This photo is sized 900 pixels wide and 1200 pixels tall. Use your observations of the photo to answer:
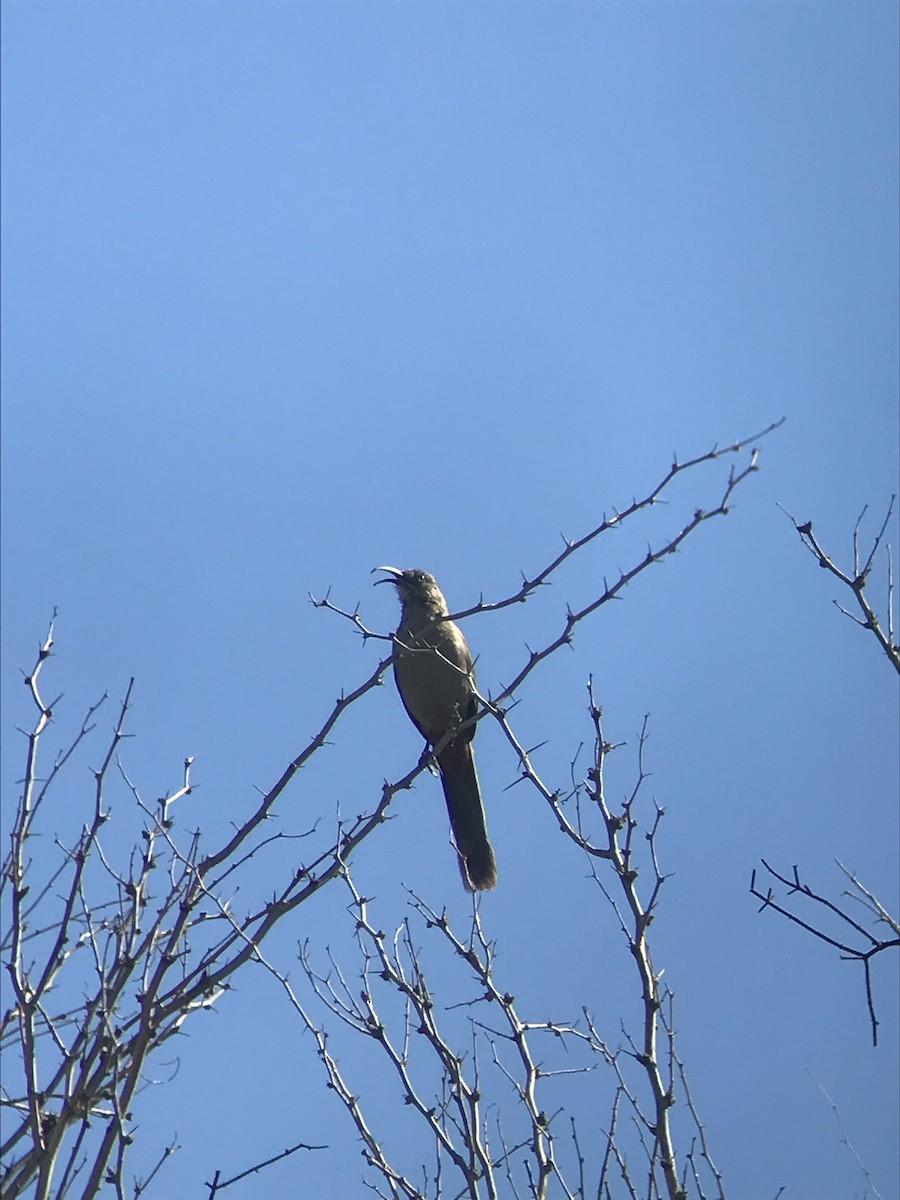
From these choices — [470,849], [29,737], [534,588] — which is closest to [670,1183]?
[534,588]

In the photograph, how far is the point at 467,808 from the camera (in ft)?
24.1

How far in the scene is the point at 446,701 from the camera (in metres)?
7.65

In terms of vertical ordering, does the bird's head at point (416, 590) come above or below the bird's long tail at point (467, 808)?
above

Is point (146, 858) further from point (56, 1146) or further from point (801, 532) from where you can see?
point (801, 532)

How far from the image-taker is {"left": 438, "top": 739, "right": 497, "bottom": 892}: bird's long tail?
7129 millimetres

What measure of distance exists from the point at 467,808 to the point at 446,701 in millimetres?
652

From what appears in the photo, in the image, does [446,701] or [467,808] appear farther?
[446,701]

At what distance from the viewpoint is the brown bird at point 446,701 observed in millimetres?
7176

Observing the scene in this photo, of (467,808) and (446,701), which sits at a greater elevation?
(446,701)

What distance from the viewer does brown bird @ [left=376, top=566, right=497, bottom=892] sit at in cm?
718

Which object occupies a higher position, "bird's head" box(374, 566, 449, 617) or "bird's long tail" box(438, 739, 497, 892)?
"bird's head" box(374, 566, 449, 617)

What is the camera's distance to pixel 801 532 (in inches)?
166

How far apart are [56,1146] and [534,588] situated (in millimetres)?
2316

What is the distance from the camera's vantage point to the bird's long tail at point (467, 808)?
7129 mm
